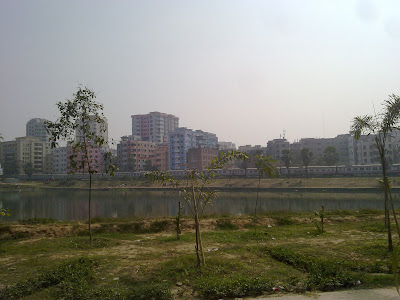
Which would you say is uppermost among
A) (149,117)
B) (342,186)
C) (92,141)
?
(149,117)

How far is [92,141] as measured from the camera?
12461 millimetres

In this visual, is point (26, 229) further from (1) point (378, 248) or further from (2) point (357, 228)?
(2) point (357, 228)

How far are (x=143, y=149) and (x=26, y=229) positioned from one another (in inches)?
4080

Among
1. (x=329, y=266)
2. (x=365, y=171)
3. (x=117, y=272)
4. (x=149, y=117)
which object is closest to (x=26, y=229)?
(x=117, y=272)

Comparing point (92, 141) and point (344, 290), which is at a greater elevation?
point (92, 141)

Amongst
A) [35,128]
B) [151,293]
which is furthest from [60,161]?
[151,293]

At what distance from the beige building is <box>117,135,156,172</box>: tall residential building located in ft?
104

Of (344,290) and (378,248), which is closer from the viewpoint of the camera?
(344,290)

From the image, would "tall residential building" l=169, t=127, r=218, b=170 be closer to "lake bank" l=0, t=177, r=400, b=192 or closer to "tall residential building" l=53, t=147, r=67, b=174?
"lake bank" l=0, t=177, r=400, b=192

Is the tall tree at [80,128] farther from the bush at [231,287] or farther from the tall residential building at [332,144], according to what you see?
the tall residential building at [332,144]

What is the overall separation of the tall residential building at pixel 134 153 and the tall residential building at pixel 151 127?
32.4 m

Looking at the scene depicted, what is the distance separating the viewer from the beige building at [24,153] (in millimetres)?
115738

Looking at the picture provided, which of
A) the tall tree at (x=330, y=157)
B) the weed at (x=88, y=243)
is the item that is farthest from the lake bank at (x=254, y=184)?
the weed at (x=88, y=243)

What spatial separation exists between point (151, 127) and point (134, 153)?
1733 inches
